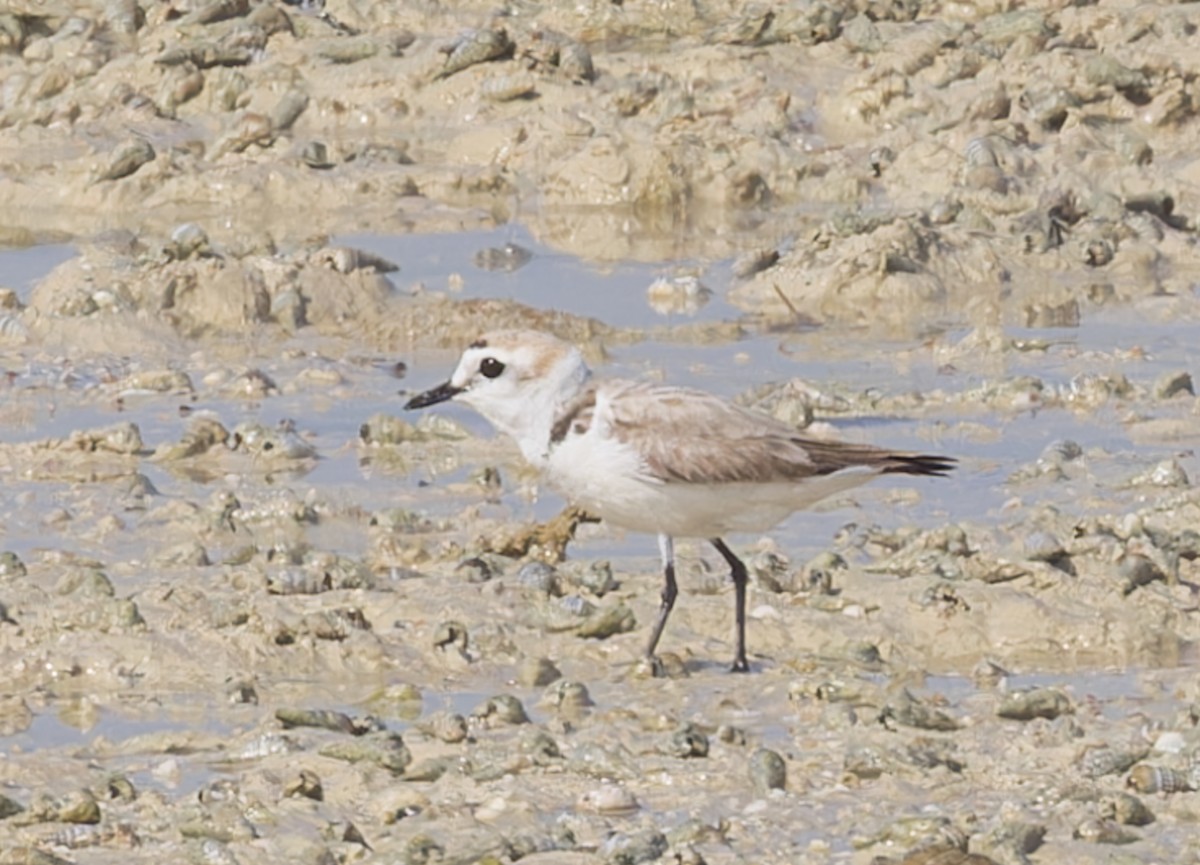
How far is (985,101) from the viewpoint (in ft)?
45.9

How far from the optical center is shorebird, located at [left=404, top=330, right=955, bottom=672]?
23.3 ft

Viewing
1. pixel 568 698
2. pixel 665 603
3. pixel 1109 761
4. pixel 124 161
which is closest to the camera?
pixel 1109 761

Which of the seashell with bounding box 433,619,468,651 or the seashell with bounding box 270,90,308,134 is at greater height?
the seashell with bounding box 433,619,468,651

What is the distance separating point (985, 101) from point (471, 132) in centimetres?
281

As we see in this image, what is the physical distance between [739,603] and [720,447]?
1.45 feet

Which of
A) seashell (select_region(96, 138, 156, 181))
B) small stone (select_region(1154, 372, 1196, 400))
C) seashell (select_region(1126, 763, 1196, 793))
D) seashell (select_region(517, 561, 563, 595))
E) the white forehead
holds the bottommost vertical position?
seashell (select_region(96, 138, 156, 181))

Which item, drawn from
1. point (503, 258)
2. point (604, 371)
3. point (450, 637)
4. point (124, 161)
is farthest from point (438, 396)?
point (124, 161)

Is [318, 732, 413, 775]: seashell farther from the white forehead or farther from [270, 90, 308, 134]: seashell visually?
[270, 90, 308, 134]: seashell

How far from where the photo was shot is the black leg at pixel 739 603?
283 inches

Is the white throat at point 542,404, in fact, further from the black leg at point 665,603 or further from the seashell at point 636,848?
the seashell at point 636,848

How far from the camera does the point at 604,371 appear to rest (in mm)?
10727

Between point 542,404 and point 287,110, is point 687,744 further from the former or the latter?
point 287,110

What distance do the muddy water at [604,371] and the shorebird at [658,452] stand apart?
0.44m

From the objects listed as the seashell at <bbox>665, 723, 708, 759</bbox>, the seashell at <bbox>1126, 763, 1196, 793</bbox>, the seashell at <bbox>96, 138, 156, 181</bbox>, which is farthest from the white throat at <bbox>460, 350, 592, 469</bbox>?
the seashell at <bbox>96, 138, 156, 181</bbox>
